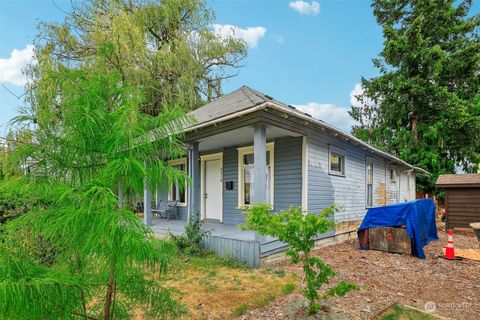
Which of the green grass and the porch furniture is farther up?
the porch furniture

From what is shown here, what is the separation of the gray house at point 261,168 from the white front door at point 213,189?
0.03m

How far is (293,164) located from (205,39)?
1043cm

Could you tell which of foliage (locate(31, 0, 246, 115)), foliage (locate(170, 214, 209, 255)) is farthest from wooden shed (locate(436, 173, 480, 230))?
foliage (locate(31, 0, 246, 115))

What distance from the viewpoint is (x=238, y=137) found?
→ 7695 millimetres

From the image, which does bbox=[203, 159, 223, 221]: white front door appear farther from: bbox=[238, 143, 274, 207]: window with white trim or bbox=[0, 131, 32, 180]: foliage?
bbox=[0, 131, 32, 180]: foliage

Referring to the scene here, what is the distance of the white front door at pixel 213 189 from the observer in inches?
376

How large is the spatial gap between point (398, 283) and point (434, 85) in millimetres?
17475

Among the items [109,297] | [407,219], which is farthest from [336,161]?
[109,297]

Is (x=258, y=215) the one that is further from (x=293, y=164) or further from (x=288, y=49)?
(x=288, y=49)

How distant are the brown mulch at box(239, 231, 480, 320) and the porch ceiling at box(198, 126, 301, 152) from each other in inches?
121

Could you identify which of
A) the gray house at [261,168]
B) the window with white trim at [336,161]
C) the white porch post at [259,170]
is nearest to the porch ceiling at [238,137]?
the gray house at [261,168]

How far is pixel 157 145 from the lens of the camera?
2.01 metres

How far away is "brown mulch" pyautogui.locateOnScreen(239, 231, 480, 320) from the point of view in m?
3.72

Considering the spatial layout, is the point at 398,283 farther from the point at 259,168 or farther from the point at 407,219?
the point at 259,168
